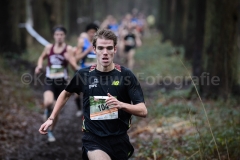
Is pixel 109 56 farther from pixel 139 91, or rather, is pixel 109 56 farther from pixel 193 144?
pixel 193 144

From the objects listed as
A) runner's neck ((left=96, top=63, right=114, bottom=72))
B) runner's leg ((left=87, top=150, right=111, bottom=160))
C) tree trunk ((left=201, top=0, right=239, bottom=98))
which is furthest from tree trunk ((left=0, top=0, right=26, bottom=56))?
runner's leg ((left=87, top=150, right=111, bottom=160))

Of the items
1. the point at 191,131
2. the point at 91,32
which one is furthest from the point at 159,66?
the point at 191,131

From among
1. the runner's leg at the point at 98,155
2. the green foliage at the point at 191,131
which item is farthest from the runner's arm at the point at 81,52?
the runner's leg at the point at 98,155

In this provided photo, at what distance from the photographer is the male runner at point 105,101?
4094 mm

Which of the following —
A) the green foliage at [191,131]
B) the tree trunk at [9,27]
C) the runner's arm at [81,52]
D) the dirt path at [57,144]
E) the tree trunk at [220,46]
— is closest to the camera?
the green foliage at [191,131]

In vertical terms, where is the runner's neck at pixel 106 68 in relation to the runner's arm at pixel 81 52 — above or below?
above

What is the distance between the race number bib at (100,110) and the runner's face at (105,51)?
0.39 meters

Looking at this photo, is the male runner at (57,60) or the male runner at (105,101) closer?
the male runner at (105,101)

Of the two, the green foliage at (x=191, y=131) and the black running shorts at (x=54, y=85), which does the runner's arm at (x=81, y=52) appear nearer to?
the black running shorts at (x=54, y=85)

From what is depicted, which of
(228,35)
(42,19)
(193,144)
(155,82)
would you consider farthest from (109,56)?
(42,19)

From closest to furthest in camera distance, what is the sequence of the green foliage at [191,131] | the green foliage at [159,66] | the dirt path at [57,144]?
the green foliage at [191,131]
the dirt path at [57,144]
the green foliage at [159,66]

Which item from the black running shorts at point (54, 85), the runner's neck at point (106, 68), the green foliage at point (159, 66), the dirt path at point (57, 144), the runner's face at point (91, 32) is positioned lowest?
the dirt path at point (57, 144)

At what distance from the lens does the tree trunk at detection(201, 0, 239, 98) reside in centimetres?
925

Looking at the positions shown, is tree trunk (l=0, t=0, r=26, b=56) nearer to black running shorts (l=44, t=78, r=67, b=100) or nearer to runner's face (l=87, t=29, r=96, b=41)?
runner's face (l=87, t=29, r=96, b=41)
